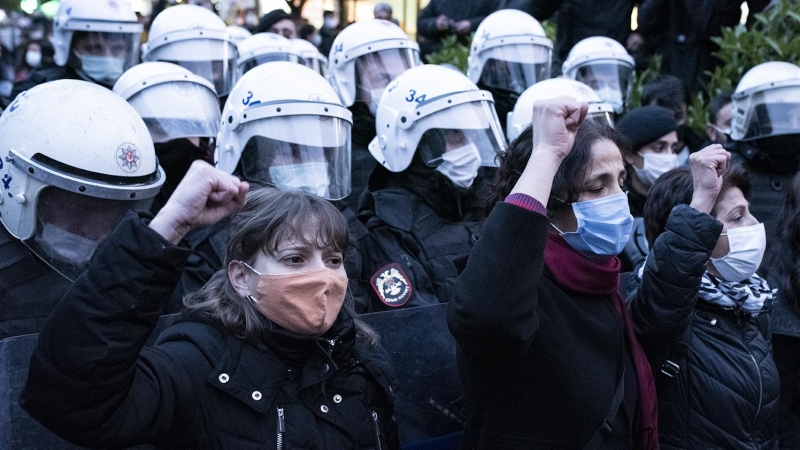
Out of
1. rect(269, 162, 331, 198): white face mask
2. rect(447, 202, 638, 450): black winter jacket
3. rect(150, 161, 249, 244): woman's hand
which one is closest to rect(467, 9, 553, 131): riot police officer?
rect(269, 162, 331, 198): white face mask

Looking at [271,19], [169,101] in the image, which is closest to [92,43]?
[169,101]

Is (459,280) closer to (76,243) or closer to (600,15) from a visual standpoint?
(76,243)

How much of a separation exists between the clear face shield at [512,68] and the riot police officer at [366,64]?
64 centimetres

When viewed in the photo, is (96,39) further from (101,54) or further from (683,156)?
(683,156)

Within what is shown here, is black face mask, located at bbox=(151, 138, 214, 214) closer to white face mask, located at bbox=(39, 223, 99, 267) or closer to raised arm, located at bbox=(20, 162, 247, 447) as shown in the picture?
white face mask, located at bbox=(39, 223, 99, 267)

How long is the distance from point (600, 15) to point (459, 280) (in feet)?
21.8

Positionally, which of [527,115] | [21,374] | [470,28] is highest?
[21,374]

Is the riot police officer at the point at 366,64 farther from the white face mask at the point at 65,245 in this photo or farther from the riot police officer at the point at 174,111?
the white face mask at the point at 65,245

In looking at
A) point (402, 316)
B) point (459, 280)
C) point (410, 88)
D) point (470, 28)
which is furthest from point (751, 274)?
point (470, 28)

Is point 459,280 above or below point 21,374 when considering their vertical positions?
above

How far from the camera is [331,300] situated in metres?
2.44

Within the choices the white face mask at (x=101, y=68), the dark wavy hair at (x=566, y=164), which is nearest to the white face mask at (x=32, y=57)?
the white face mask at (x=101, y=68)

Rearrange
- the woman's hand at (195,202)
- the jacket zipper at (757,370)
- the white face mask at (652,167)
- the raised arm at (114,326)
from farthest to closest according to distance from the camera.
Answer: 1. the white face mask at (652,167)
2. the jacket zipper at (757,370)
3. the woman's hand at (195,202)
4. the raised arm at (114,326)

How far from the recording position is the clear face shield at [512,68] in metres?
6.90
